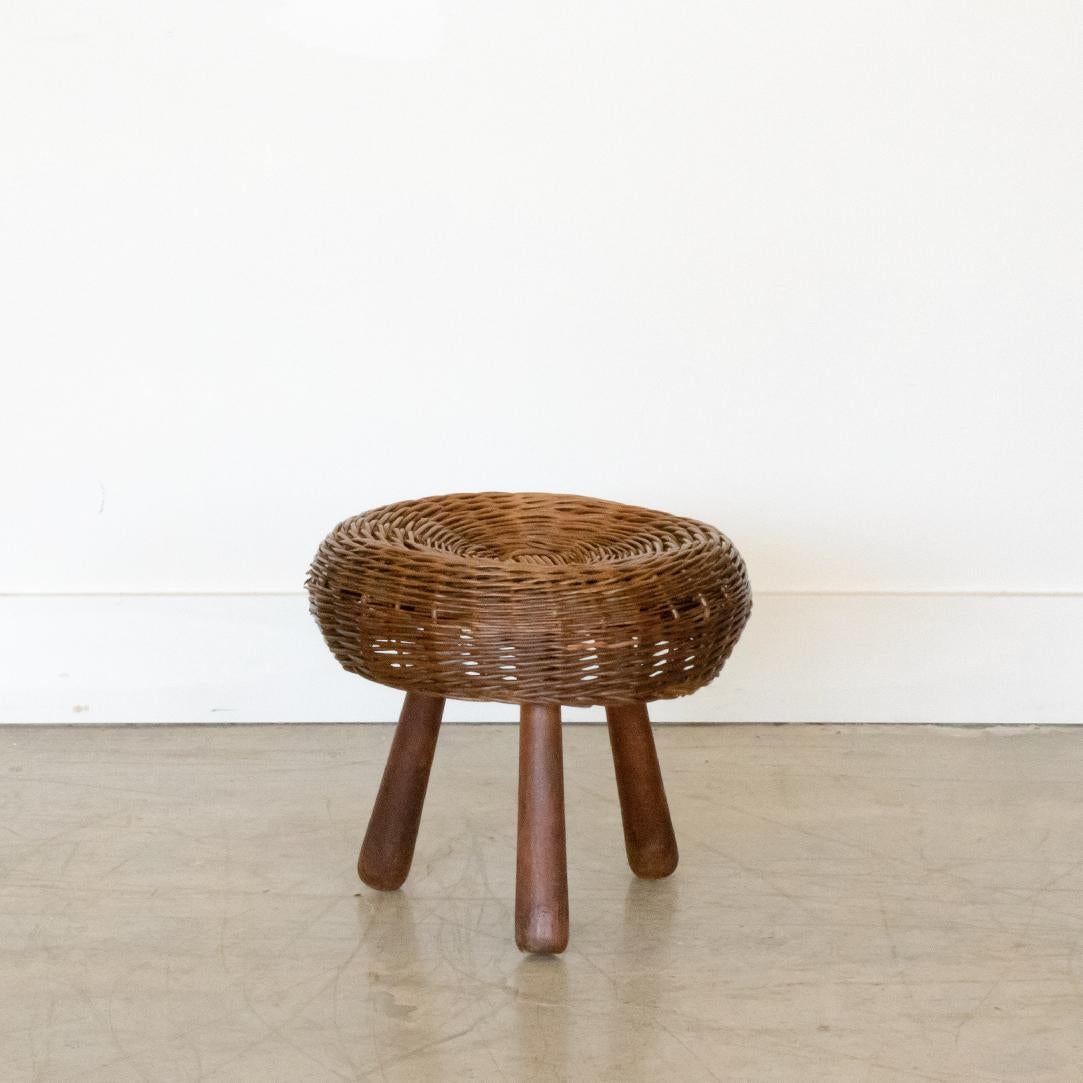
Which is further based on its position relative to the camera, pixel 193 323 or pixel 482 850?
pixel 193 323

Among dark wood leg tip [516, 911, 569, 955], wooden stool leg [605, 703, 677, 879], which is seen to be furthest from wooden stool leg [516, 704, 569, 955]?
wooden stool leg [605, 703, 677, 879]

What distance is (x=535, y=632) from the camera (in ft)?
3.51

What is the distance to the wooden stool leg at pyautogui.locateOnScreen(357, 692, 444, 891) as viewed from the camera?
4.15 ft

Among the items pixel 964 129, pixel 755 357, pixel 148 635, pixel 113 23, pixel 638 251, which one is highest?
pixel 113 23

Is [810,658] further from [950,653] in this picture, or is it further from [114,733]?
[114,733]

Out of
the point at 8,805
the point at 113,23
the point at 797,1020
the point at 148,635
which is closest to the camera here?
the point at 797,1020

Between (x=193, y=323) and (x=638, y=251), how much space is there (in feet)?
1.93

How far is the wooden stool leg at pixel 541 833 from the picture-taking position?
1159mm

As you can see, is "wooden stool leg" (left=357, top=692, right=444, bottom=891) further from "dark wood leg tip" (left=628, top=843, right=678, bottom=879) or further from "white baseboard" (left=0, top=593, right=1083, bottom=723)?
"white baseboard" (left=0, top=593, right=1083, bottom=723)

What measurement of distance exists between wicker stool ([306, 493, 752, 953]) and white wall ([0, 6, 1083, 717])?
17.2 inches

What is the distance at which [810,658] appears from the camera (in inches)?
71.0

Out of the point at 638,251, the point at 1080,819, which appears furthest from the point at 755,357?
the point at 1080,819

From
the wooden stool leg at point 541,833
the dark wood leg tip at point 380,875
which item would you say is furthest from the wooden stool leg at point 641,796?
the dark wood leg tip at point 380,875

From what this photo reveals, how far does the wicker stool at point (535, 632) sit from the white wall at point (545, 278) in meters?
0.44
